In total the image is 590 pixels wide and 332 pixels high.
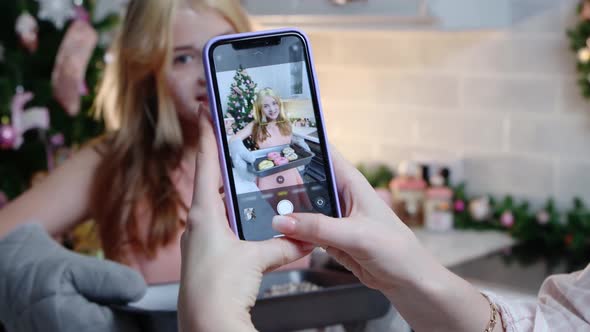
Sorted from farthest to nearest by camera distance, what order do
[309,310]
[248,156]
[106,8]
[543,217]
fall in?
1. [106,8]
2. [543,217]
3. [309,310]
4. [248,156]

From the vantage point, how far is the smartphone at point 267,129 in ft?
2.17

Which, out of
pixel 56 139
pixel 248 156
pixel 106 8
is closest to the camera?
pixel 248 156

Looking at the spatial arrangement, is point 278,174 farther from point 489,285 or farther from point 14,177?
point 14,177

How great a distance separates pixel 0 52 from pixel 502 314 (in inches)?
70.4

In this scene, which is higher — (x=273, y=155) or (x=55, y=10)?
(x=55, y=10)

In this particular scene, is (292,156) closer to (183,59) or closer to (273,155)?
(273,155)

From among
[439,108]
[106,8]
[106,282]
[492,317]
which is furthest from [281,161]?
[106,8]

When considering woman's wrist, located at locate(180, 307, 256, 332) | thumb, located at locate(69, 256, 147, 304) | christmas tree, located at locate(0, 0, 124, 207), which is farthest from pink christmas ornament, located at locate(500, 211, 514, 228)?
woman's wrist, located at locate(180, 307, 256, 332)

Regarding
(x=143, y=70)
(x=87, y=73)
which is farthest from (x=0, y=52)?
(x=143, y=70)

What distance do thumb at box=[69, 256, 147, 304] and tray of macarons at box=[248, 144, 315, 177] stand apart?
325 millimetres

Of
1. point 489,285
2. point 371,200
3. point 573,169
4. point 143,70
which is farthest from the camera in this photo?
point 573,169

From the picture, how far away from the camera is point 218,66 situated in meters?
0.68

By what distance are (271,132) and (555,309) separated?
35 centimetres

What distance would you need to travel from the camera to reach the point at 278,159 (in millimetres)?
672
